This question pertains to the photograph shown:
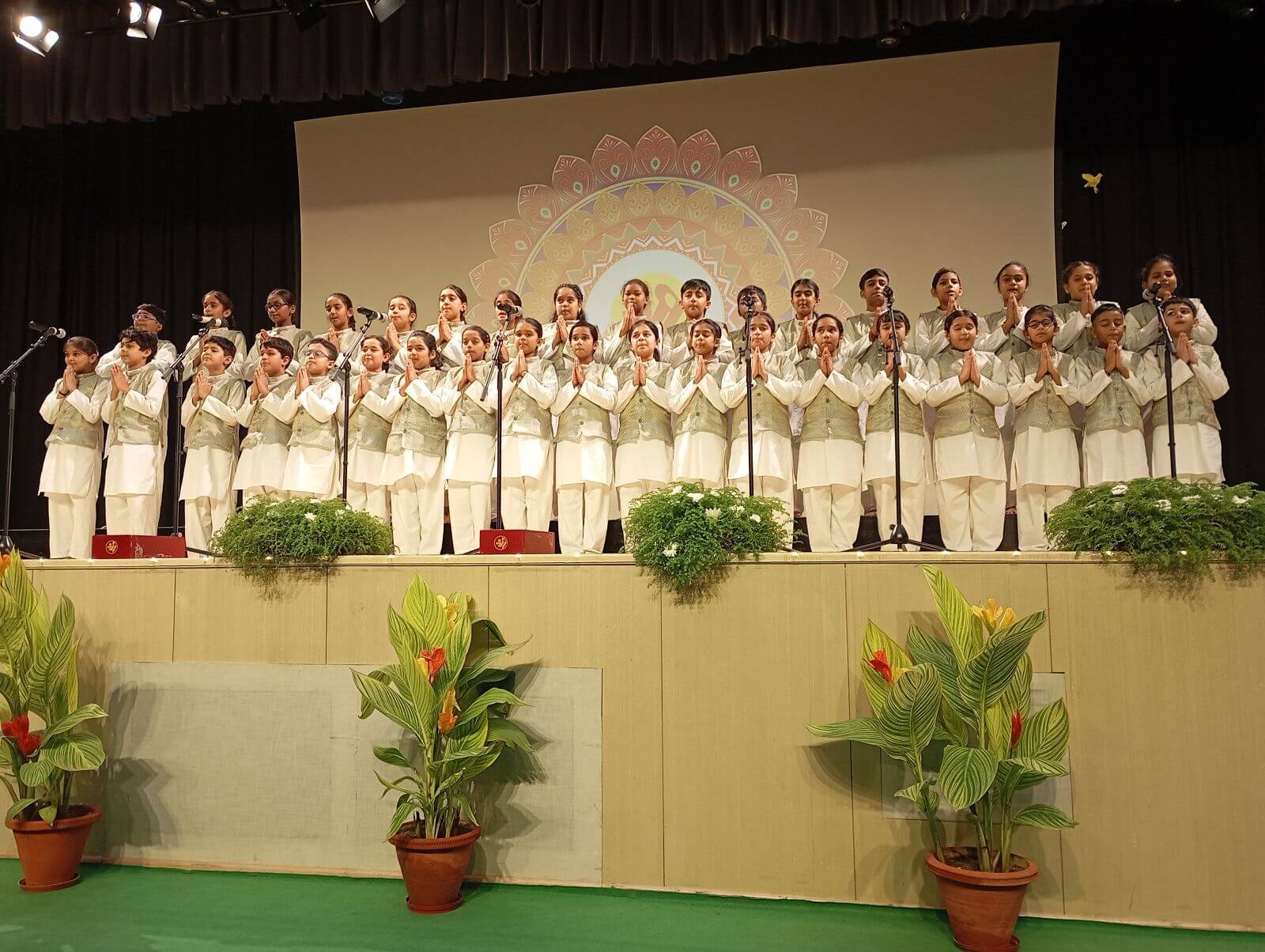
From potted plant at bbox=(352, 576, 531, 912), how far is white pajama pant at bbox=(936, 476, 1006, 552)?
275 centimetres

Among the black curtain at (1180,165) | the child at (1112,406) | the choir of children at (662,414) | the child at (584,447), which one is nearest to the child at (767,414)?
the choir of children at (662,414)

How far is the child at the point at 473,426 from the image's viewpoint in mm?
5250

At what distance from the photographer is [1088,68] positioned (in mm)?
6156

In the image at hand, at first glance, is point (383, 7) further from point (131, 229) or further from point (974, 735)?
point (974, 735)

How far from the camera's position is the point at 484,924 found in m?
2.89

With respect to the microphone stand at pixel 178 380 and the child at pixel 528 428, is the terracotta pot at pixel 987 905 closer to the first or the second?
the child at pixel 528 428

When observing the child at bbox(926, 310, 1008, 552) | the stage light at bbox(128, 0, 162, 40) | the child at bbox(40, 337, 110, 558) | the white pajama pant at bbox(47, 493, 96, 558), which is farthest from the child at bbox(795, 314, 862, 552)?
the stage light at bbox(128, 0, 162, 40)

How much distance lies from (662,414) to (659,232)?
1867 millimetres

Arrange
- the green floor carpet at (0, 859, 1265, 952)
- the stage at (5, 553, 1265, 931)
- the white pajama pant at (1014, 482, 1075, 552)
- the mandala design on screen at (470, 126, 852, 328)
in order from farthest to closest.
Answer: the mandala design on screen at (470, 126, 852, 328) → the white pajama pant at (1014, 482, 1075, 552) → the stage at (5, 553, 1265, 931) → the green floor carpet at (0, 859, 1265, 952)

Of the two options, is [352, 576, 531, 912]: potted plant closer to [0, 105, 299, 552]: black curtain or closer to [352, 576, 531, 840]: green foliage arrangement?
[352, 576, 531, 840]: green foliage arrangement

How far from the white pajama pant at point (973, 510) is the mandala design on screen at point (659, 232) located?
159 centimetres

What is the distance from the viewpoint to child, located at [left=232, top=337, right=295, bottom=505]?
5.37 meters

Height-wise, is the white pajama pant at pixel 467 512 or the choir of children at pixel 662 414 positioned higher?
the choir of children at pixel 662 414

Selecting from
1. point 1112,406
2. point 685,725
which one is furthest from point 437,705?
point 1112,406
